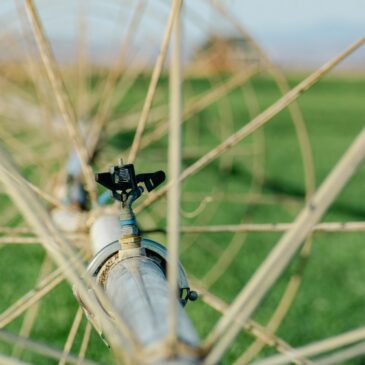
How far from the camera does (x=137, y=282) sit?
960 millimetres

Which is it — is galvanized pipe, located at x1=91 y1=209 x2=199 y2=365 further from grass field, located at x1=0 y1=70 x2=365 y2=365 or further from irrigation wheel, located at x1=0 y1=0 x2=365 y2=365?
grass field, located at x1=0 y1=70 x2=365 y2=365

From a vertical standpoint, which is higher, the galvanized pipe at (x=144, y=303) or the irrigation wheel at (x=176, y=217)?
the irrigation wheel at (x=176, y=217)

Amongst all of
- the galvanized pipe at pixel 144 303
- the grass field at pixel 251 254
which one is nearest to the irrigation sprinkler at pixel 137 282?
the galvanized pipe at pixel 144 303

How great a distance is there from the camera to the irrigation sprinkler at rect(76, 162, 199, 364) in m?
0.77

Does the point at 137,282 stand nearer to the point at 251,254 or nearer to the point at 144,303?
the point at 144,303

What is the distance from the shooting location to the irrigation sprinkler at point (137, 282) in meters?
0.77

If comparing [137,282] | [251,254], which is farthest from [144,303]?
[251,254]

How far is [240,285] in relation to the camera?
2.74 meters

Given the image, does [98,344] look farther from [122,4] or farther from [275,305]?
[122,4]

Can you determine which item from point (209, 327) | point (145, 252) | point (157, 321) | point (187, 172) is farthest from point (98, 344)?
point (157, 321)

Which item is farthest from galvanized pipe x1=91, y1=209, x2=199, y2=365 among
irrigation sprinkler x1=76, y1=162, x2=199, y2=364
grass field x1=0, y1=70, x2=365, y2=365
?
grass field x1=0, y1=70, x2=365, y2=365

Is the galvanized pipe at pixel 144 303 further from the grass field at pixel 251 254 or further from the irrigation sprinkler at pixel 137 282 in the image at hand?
the grass field at pixel 251 254

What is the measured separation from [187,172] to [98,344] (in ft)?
3.32

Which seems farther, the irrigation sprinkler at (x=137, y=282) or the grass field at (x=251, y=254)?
the grass field at (x=251, y=254)
